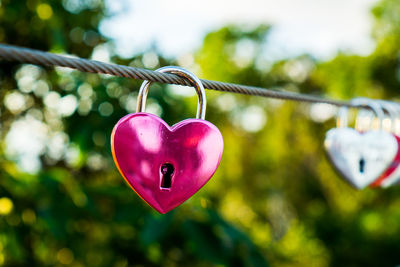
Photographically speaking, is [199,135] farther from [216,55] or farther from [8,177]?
[216,55]

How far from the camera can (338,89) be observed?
27.4 ft

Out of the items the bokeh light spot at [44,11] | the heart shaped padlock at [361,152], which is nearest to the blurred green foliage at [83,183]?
the bokeh light spot at [44,11]

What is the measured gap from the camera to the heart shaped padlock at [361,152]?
40.2 inches

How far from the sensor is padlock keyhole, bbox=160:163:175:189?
618 mm

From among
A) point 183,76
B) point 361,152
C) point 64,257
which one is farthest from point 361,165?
point 64,257

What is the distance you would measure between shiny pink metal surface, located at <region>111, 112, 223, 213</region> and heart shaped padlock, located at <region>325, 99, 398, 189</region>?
522 mm

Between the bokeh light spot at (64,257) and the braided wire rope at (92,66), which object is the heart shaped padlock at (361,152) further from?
the bokeh light spot at (64,257)

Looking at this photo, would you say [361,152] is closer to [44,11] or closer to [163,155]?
[163,155]

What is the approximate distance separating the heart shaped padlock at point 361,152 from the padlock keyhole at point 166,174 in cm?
59

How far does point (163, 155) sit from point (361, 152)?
0.66m

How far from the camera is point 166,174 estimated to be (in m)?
0.63

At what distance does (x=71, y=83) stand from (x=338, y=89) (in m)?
7.67

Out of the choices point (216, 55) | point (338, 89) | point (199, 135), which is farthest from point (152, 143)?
point (216, 55)

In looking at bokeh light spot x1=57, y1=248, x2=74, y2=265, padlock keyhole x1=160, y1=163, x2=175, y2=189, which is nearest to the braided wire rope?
padlock keyhole x1=160, y1=163, x2=175, y2=189
